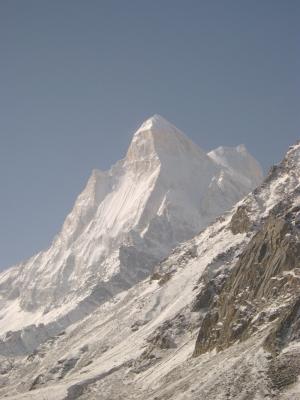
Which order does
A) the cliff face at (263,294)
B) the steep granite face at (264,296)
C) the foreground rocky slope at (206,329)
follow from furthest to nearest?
the cliff face at (263,294) → the steep granite face at (264,296) → the foreground rocky slope at (206,329)

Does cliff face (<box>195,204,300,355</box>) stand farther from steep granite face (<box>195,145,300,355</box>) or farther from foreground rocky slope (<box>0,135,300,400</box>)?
foreground rocky slope (<box>0,135,300,400</box>)

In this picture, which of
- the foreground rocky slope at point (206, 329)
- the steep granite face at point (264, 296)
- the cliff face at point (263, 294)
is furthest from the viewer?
the cliff face at point (263, 294)

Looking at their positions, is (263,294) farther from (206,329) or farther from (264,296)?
(206,329)

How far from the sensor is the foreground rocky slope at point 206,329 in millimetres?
88250

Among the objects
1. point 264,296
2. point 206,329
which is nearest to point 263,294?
point 264,296

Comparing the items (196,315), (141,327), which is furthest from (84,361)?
(196,315)

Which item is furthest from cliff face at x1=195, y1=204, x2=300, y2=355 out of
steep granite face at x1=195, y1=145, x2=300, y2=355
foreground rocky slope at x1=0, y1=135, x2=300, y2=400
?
foreground rocky slope at x1=0, y1=135, x2=300, y2=400

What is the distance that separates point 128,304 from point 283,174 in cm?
4114

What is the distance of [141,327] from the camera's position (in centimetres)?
15688

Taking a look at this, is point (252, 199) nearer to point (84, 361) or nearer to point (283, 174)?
point (283, 174)

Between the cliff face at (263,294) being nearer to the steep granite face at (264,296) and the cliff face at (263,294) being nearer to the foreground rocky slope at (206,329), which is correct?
the steep granite face at (264,296)

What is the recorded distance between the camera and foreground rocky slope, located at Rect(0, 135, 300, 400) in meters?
88.2

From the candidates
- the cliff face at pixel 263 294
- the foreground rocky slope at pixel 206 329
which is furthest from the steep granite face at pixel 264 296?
the foreground rocky slope at pixel 206 329

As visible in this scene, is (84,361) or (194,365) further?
(84,361)
